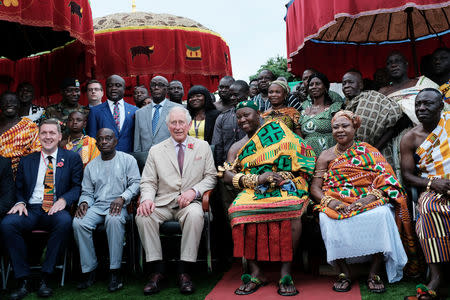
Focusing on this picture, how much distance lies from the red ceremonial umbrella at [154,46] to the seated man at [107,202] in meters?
3.60

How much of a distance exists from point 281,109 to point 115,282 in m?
2.90

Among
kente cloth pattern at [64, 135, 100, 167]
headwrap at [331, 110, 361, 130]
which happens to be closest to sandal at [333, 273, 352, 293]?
headwrap at [331, 110, 361, 130]

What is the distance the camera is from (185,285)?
152 inches

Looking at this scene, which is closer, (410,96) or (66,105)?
(410,96)

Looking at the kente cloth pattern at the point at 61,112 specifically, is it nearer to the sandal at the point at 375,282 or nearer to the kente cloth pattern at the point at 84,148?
the kente cloth pattern at the point at 84,148

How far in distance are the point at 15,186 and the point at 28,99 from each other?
1.71m

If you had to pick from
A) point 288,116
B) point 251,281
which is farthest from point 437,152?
point 251,281

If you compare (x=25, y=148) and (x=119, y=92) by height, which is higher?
(x=119, y=92)

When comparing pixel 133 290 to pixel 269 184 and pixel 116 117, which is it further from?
pixel 116 117

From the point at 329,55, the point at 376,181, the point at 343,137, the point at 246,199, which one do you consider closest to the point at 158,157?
the point at 246,199

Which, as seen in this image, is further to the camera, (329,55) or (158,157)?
(329,55)

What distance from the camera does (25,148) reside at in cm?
507

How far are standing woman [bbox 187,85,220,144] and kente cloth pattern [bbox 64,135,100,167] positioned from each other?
4.31ft

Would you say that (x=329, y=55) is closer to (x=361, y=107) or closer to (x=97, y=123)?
(x=361, y=107)
